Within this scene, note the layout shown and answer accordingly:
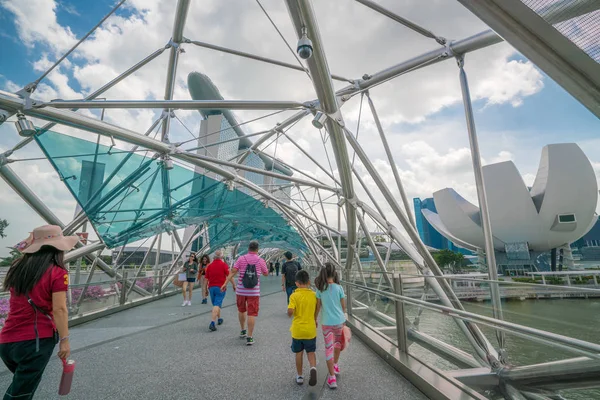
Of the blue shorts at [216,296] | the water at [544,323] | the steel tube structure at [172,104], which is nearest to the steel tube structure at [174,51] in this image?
the steel tube structure at [172,104]

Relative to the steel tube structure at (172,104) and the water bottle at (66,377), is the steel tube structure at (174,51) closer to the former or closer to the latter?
the steel tube structure at (172,104)

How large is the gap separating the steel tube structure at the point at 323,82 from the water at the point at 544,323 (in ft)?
15.9

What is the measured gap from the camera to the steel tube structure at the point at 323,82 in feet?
15.8

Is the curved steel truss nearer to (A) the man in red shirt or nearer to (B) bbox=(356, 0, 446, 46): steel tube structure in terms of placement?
(B) bbox=(356, 0, 446, 46): steel tube structure

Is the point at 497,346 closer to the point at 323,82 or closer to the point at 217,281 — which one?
the point at 323,82

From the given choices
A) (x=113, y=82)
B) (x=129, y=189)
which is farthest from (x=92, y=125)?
(x=129, y=189)

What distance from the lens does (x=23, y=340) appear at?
2.60 m

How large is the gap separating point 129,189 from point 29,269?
28.0 ft

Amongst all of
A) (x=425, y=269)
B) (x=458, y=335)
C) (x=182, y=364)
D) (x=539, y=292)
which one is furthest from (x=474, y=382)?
(x=425, y=269)

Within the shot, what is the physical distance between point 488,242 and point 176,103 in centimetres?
761

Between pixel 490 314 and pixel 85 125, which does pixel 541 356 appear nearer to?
pixel 490 314

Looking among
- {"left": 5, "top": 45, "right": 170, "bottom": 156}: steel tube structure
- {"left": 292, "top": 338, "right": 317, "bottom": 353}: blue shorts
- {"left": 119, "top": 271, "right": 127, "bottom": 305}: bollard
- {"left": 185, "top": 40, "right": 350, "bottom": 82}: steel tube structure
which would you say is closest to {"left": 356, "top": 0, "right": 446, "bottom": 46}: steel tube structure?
{"left": 185, "top": 40, "right": 350, "bottom": 82}: steel tube structure

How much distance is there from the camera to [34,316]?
266 cm

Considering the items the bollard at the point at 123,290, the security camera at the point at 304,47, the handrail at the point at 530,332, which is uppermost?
the security camera at the point at 304,47
